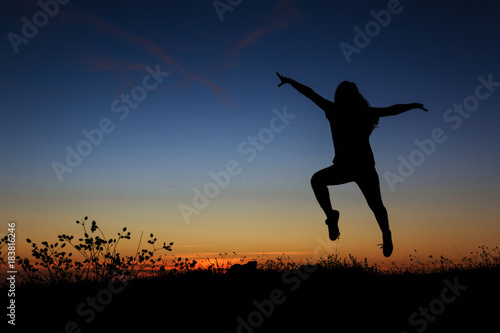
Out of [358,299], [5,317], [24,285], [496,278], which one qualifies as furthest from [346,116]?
[24,285]

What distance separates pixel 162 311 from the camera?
17.1 feet

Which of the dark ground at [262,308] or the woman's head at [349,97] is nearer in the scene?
the dark ground at [262,308]

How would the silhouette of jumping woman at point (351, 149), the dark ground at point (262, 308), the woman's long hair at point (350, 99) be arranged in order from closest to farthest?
1. the dark ground at point (262, 308)
2. the silhouette of jumping woman at point (351, 149)
3. the woman's long hair at point (350, 99)

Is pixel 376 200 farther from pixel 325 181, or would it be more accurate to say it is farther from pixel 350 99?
pixel 350 99

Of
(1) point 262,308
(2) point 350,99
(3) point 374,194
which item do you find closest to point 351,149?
(3) point 374,194

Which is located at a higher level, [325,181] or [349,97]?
[349,97]

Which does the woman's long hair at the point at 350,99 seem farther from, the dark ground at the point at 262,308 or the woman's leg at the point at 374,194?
the dark ground at the point at 262,308

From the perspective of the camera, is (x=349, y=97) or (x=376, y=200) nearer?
(x=376, y=200)

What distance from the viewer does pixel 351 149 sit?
7281 millimetres

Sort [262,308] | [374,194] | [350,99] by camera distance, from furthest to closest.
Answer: [350,99] → [374,194] → [262,308]

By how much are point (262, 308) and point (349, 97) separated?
443cm

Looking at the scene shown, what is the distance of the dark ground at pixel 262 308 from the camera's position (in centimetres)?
461

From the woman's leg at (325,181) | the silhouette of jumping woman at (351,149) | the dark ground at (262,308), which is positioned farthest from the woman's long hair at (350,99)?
the dark ground at (262,308)

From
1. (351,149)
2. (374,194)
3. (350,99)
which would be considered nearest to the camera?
(351,149)
